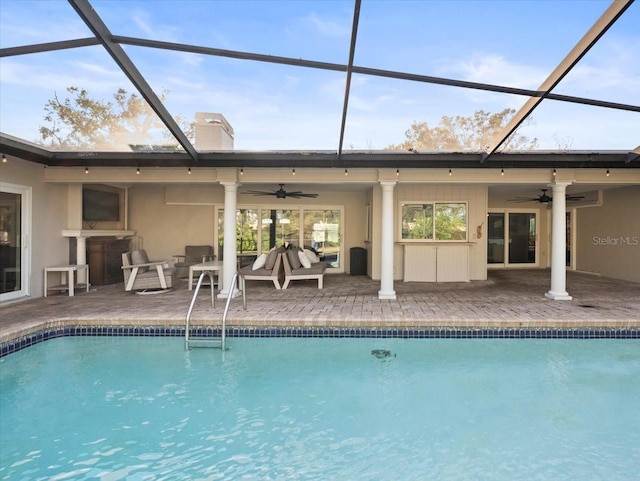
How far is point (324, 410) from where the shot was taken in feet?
12.1

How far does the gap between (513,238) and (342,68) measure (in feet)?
34.0

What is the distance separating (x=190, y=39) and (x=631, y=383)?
19.7 feet

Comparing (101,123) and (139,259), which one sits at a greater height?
(101,123)

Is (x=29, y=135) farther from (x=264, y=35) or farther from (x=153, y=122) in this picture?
(x=264, y=35)

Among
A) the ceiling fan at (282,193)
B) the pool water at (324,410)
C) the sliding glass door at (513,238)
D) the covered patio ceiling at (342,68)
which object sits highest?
the covered patio ceiling at (342,68)

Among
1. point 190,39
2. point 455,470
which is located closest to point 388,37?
point 190,39

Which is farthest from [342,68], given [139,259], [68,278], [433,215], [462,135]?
[68,278]

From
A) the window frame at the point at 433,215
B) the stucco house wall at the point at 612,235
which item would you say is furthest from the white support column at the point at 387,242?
the stucco house wall at the point at 612,235

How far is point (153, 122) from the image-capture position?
19.7 ft

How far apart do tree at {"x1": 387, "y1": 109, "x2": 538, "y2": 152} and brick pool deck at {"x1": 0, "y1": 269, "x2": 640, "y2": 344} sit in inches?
105

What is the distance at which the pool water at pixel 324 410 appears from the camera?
2857mm

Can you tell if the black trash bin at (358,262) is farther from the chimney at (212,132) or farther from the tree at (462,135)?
the chimney at (212,132)

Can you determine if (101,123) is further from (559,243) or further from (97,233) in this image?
(559,243)

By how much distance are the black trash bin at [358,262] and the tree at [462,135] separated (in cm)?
460
